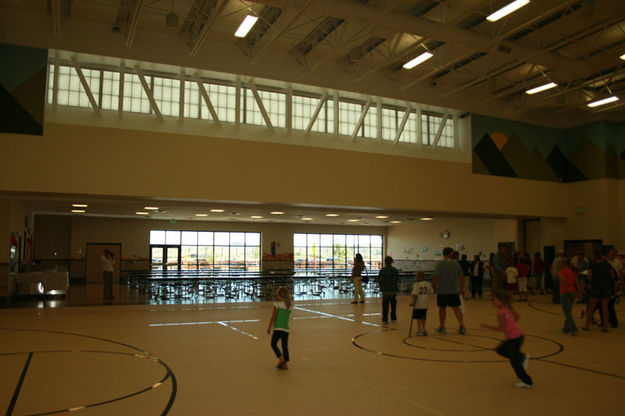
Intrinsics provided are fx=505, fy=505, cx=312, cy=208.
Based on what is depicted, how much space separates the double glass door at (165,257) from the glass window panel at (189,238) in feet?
2.07

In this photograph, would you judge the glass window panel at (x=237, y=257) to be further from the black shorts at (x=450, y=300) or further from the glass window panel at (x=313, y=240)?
the black shorts at (x=450, y=300)

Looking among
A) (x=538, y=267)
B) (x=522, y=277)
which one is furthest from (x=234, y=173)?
(x=538, y=267)

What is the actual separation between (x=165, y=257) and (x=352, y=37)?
66.3 feet

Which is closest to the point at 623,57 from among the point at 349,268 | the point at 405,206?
the point at 405,206

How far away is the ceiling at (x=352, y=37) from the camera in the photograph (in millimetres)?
13321

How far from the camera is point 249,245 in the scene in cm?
3219

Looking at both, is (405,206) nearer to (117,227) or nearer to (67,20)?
(67,20)

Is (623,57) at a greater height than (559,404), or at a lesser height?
greater

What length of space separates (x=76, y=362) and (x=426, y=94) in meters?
15.8

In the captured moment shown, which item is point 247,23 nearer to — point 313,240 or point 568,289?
point 568,289

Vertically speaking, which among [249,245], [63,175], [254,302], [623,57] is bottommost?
[254,302]

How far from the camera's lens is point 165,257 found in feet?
98.1

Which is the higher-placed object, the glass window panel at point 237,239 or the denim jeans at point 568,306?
the glass window panel at point 237,239

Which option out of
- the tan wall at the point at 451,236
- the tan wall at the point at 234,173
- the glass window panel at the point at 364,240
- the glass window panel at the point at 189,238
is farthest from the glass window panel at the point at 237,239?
the tan wall at the point at 234,173
